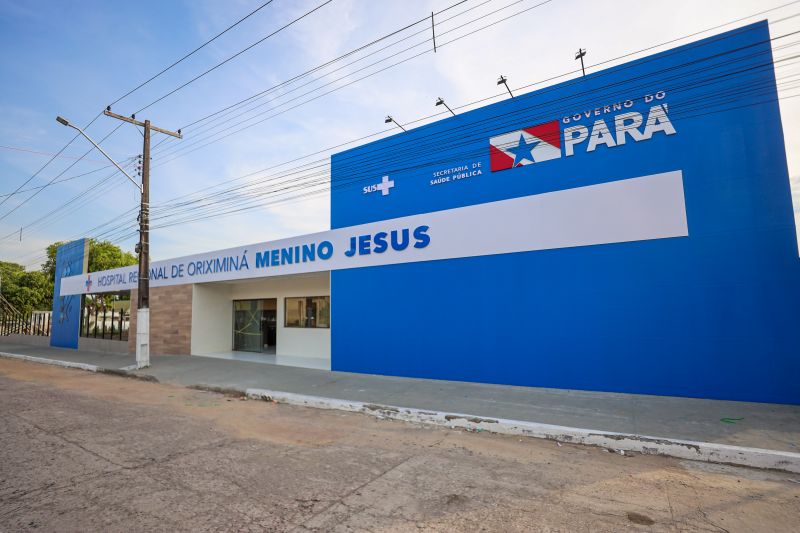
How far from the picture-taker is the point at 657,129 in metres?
8.13

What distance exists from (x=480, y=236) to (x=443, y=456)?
19.4 ft

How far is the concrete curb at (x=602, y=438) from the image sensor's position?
4742 millimetres

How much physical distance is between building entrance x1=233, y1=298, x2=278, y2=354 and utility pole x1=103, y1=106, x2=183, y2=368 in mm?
4290

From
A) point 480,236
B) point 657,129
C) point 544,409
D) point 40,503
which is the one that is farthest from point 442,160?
point 40,503

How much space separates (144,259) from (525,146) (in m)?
13.1

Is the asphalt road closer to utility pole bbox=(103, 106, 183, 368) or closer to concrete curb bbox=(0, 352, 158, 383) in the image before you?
concrete curb bbox=(0, 352, 158, 383)

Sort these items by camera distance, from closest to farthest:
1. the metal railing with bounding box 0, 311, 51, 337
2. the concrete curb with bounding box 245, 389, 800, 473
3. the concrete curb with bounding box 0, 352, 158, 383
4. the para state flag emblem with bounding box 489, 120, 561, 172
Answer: the concrete curb with bounding box 245, 389, 800, 473 → the para state flag emblem with bounding box 489, 120, 561, 172 → the concrete curb with bounding box 0, 352, 158, 383 → the metal railing with bounding box 0, 311, 51, 337

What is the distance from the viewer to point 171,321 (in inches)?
677

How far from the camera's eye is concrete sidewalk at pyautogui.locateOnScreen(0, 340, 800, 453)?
5625mm

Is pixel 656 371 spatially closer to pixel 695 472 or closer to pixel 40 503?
pixel 695 472

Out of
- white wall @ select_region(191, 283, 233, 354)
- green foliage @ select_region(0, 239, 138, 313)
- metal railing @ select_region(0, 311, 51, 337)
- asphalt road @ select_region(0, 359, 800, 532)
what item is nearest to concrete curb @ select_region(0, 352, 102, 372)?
white wall @ select_region(191, 283, 233, 354)

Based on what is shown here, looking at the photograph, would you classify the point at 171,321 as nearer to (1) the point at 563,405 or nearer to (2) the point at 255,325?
(2) the point at 255,325

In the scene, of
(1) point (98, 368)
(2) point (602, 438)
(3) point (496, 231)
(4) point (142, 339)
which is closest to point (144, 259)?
(4) point (142, 339)

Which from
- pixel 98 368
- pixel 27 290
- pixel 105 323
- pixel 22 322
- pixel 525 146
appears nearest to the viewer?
pixel 525 146
